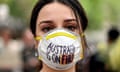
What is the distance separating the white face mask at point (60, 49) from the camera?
4.64 m

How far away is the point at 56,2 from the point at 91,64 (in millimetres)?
5840

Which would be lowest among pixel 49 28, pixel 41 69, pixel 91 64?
pixel 91 64

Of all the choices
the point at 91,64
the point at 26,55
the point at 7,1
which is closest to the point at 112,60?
the point at 91,64

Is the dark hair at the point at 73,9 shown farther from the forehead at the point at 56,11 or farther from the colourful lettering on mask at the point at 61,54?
the colourful lettering on mask at the point at 61,54

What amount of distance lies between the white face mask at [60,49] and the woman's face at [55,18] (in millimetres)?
46

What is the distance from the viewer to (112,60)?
9.41 meters

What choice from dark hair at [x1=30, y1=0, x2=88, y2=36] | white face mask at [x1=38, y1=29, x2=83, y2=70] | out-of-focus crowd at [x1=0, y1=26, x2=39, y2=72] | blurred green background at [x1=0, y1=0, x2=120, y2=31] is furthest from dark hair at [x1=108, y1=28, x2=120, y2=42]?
blurred green background at [x1=0, y1=0, x2=120, y2=31]

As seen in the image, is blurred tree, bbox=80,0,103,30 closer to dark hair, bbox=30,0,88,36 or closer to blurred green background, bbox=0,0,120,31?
blurred green background, bbox=0,0,120,31

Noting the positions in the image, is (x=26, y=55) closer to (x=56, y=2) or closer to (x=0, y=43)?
(x=0, y=43)

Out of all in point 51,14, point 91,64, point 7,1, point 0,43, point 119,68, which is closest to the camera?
point 51,14

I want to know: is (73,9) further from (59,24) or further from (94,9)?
(94,9)

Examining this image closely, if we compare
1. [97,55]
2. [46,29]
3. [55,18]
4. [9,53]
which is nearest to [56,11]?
[55,18]

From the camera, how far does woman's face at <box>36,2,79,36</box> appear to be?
181 inches

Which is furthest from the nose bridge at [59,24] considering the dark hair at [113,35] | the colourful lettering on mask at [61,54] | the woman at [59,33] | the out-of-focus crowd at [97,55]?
the dark hair at [113,35]
